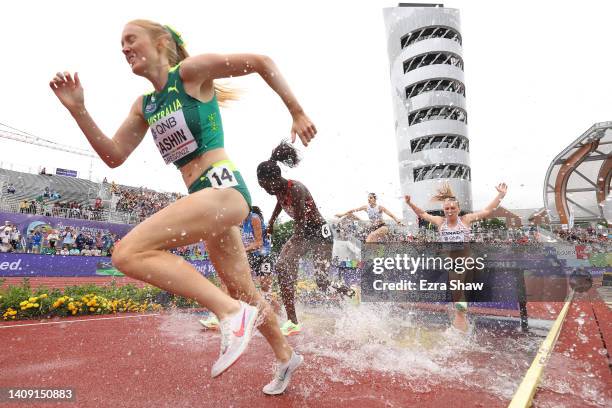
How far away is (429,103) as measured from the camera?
4688 centimetres

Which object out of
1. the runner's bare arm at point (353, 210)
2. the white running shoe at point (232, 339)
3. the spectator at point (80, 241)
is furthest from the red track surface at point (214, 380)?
the spectator at point (80, 241)

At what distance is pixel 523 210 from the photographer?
87.8 m

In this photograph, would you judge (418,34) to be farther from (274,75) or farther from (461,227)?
(274,75)

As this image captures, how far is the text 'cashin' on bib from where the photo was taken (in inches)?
84.5

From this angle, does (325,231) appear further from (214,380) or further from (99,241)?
(99,241)

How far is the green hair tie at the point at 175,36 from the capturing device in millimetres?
2381

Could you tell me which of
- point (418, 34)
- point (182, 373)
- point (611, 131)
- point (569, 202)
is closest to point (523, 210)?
point (569, 202)

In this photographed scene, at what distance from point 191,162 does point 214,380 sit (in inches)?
71.3

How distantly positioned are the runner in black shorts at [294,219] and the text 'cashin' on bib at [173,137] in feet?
6.90

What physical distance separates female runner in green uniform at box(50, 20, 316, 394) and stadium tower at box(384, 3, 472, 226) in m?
44.1

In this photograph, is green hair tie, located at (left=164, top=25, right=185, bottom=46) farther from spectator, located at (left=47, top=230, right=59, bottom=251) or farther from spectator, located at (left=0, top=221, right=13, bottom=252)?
spectator, located at (left=47, top=230, right=59, bottom=251)

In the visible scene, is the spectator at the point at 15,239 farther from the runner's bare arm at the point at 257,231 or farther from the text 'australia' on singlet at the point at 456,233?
the text 'australia' on singlet at the point at 456,233

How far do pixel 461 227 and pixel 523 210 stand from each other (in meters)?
96.3

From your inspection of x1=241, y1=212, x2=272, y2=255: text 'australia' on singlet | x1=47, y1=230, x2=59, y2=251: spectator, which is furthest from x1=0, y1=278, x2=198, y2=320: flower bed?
x1=47, y1=230, x2=59, y2=251: spectator
